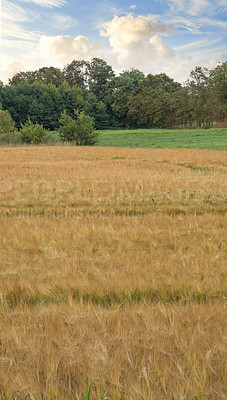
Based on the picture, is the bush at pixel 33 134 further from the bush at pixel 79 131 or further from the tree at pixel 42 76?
the tree at pixel 42 76

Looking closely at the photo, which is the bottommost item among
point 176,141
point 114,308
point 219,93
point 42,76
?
point 114,308

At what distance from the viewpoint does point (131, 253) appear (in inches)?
164

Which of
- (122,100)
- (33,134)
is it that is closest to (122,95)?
(122,100)

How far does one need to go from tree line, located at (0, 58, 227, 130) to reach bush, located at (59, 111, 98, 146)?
41744 millimetres

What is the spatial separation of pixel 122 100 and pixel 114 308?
112 m

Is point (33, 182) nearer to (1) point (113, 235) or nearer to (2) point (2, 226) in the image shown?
(2) point (2, 226)

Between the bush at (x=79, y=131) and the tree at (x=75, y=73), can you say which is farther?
the tree at (x=75, y=73)

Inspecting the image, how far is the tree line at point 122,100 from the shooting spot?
93688 millimetres

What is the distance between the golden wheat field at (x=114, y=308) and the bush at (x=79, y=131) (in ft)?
126

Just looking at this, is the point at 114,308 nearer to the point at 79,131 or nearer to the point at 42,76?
the point at 79,131

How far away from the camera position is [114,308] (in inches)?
105

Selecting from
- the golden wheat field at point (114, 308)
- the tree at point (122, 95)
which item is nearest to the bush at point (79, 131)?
the golden wheat field at point (114, 308)

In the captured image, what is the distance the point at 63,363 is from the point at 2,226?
438 centimetres

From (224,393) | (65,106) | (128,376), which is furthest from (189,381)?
(65,106)
